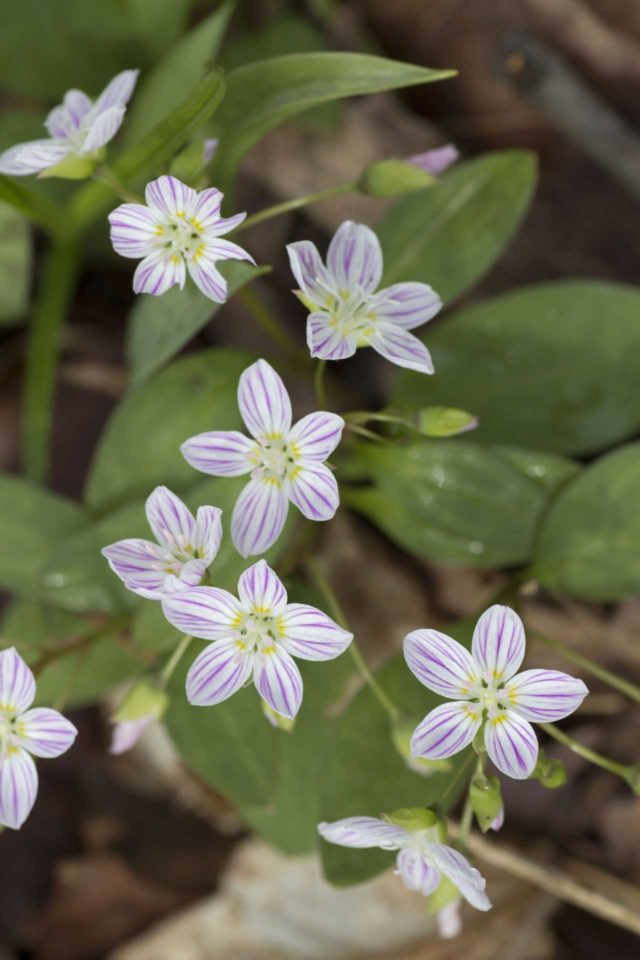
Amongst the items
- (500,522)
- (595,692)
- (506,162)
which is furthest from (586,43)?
(595,692)

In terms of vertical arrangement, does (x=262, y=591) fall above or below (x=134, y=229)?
below

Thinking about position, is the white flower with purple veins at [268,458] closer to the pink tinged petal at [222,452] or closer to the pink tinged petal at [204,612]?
the pink tinged petal at [222,452]

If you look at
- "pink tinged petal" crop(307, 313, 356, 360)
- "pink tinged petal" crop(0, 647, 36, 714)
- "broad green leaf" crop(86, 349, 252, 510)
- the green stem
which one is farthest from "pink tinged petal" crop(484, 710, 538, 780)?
the green stem

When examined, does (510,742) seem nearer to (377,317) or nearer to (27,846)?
(377,317)

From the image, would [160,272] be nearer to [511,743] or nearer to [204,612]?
[204,612]

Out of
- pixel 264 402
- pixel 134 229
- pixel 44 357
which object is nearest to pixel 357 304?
pixel 264 402

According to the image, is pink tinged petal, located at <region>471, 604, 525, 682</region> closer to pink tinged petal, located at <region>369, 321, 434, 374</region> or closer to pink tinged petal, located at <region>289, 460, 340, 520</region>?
pink tinged petal, located at <region>289, 460, 340, 520</region>
